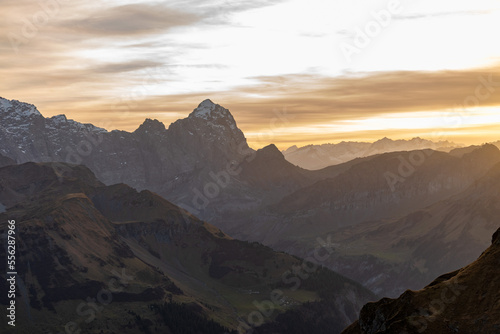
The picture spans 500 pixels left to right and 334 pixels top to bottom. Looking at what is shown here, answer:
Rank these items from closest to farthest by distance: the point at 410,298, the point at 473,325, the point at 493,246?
the point at 473,325 → the point at 410,298 → the point at 493,246

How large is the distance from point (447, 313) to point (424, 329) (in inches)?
438

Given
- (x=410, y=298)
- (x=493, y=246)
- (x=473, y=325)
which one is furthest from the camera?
(x=493, y=246)

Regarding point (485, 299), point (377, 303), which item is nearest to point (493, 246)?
point (485, 299)

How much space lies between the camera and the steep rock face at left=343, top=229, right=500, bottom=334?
528ft

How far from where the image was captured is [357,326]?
190 m

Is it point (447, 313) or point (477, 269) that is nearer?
point (447, 313)

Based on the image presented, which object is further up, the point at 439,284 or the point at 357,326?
the point at 439,284

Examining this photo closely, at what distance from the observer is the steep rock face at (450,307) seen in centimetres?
16088

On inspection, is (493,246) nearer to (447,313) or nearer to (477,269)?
(477,269)

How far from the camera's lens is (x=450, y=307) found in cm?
16975

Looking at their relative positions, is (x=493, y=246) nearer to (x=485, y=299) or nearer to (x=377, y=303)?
(x=485, y=299)

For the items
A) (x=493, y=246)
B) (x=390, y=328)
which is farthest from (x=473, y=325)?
(x=493, y=246)

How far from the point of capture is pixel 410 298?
17450 cm

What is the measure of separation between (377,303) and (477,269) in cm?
2907
